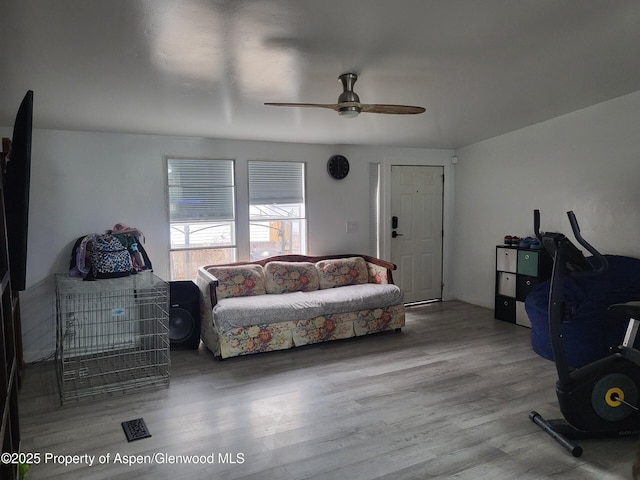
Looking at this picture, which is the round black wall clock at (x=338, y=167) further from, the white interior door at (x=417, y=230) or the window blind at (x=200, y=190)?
the window blind at (x=200, y=190)

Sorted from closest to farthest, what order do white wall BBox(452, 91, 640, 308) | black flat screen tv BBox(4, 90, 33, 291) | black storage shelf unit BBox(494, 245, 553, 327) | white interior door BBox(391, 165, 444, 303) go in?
1. black flat screen tv BBox(4, 90, 33, 291)
2. white wall BBox(452, 91, 640, 308)
3. black storage shelf unit BBox(494, 245, 553, 327)
4. white interior door BBox(391, 165, 444, 303)

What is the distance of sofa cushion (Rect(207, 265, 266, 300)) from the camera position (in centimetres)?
445

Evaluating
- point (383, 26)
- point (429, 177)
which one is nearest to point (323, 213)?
point (429, 177)

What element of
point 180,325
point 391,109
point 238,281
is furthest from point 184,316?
point 391,109

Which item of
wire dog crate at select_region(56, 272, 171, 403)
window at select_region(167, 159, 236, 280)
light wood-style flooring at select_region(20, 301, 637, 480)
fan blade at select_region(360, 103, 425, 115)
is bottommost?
light wood-style flooring at select_region(20, 301, 637, 480)

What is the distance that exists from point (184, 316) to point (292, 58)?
265 centimetres

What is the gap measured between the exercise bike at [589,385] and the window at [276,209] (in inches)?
125

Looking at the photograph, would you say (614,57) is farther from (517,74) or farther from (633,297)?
(633,297)

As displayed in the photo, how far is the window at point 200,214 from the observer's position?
15.3ft

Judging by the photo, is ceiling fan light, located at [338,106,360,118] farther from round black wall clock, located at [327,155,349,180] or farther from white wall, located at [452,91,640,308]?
white wall, located at [452,91,640,308]

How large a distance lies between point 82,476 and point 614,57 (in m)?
4.47

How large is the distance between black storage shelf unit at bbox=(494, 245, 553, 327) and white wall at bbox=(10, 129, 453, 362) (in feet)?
7.62

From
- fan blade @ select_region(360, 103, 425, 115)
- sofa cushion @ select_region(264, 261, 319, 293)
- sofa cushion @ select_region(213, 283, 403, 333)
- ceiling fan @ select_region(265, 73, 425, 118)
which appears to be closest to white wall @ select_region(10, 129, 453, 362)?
sofa cushion @ select_region(264, 261, 319, 293)

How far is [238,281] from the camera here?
14.8 ft
